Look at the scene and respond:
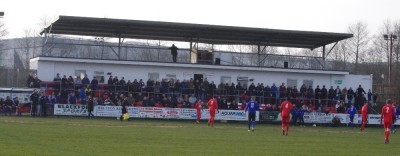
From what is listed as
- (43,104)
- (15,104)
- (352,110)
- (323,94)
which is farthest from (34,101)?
(352,110)

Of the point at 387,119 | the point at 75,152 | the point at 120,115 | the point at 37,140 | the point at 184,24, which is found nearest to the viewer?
the point at 75,152

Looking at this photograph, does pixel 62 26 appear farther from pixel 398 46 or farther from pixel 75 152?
pixel 398 46

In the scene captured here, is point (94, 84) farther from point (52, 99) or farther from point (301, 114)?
point (301, 114)

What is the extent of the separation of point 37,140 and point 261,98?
32.2 metres

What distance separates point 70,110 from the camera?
4800 centimetres

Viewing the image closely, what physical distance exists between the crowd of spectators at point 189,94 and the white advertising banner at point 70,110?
1.67ft

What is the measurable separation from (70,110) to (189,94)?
29.7 feet

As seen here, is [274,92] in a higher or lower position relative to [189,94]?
higher

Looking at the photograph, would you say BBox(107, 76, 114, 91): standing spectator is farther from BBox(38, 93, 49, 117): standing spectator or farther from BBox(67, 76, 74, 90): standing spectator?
BBox(38, 93, 49, 117): standing spectator

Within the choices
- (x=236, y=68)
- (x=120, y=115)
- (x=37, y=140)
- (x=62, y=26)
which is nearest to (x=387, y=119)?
A: (x=37, y=140)

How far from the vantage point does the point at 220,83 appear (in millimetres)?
55281

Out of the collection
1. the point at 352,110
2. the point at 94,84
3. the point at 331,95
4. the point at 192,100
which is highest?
the point at 94,84

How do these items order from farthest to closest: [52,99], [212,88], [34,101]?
1. [212,88]
2. [52,99]
3. [34,101]

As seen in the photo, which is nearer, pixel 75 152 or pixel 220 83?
pixel 75 152
